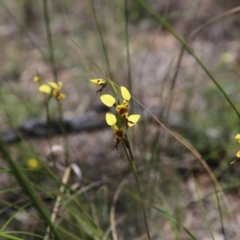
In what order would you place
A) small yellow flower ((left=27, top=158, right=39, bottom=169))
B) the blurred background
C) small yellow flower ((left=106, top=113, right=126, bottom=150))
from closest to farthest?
1. small yellow flower ((left=106, top=113, right=126, bottom=150))
2. the blurred background
3. small yellow flower ((left=27, top=158, right=39, bottom=169))

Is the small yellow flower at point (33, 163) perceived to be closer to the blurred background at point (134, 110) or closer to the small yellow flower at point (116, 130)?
the blurred background at point (134, 110)

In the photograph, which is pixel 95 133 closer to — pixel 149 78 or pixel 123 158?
pixel 123 158

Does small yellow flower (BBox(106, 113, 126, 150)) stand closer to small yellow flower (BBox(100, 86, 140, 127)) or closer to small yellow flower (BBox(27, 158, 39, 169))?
small yellow flower (BBox(100, 86, 140, 127))

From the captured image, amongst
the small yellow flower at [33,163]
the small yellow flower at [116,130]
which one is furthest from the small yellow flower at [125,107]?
the small yellow flower at [33,163]

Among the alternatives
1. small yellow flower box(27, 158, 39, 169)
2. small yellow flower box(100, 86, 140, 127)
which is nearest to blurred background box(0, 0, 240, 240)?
small yellow flower box(27, 158, 39, 169)

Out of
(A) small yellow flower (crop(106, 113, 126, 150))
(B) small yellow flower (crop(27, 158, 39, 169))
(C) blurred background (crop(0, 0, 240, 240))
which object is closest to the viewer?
(A) small yellow flower (crop(106, 113, 126, 150))

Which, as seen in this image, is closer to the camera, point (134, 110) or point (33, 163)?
point (33, 163)

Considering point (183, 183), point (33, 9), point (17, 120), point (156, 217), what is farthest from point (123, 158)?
point (33, 9)

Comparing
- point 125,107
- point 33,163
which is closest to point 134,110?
point 33,163

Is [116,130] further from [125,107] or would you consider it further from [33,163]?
[33,163]
